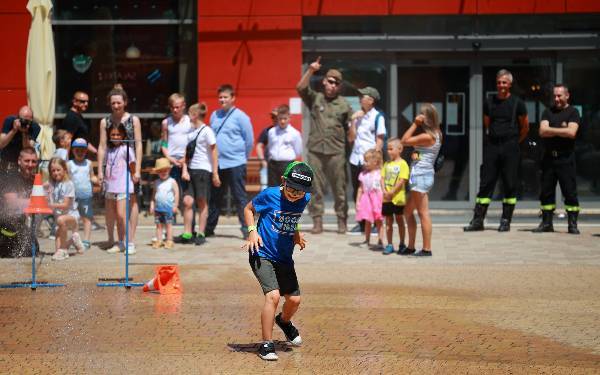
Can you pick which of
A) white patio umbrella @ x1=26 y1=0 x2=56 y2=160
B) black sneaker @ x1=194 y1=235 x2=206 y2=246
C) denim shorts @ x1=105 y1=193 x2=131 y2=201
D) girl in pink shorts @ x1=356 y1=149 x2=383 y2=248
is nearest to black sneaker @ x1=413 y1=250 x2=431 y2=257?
girl in pink shorts @ x1=356 y1=149 x2=383 y2=248

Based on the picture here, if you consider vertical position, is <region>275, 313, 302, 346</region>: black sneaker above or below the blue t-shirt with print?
below

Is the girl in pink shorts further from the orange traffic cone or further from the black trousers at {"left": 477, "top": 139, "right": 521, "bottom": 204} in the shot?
the orange traffic cone

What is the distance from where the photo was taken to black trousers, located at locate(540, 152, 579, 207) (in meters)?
15.2

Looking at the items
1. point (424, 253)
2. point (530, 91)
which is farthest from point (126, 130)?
point (530, 91)

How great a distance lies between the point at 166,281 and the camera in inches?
405

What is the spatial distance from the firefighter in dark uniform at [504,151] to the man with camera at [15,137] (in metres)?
6.14

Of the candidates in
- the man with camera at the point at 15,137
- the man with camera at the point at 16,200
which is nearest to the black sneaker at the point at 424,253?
the man with camera at the point at 16,200

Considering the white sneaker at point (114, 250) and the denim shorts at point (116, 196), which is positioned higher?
the denim shorts at point (116, 196)

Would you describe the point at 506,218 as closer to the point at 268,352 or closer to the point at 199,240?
the point at 199,240

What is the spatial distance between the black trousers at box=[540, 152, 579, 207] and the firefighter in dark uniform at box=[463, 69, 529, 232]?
44cm

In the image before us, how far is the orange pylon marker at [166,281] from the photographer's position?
1023 centimetres

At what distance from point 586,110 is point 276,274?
40.5 feet

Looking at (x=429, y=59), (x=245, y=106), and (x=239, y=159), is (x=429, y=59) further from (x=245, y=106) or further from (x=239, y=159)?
(x=239, y=159)

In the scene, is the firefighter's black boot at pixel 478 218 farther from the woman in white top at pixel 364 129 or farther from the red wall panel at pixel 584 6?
the red wall panel at pixel 584 6
